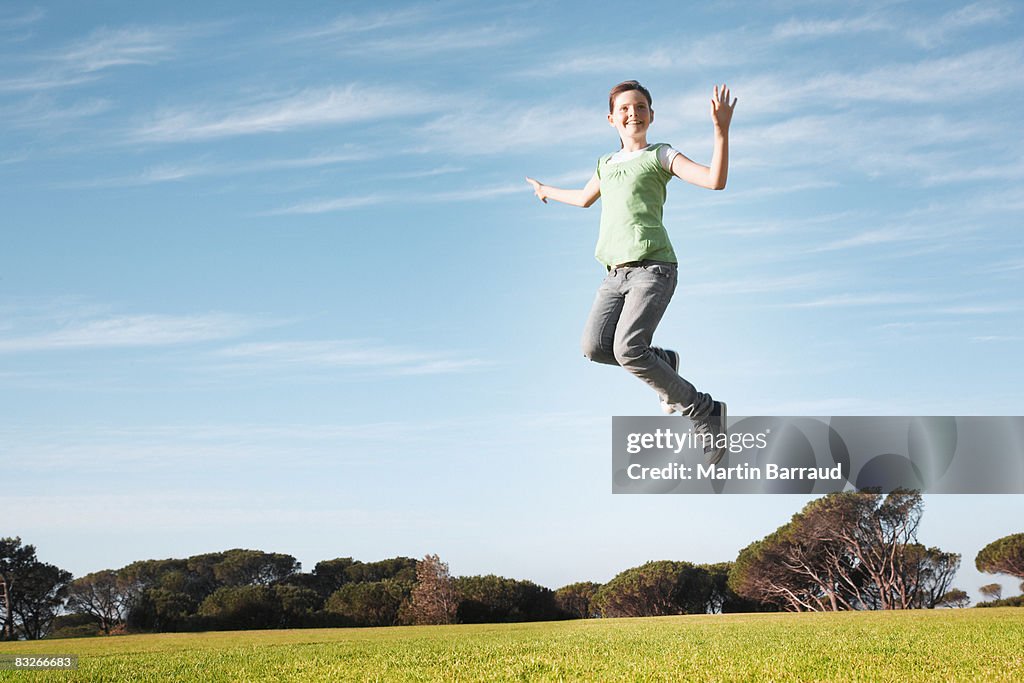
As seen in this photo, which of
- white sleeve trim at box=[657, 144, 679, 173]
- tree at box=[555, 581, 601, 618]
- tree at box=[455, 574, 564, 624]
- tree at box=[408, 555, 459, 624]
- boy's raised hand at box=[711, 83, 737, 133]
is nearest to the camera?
boy's raised hand at box=[711, 83, 737, 133]

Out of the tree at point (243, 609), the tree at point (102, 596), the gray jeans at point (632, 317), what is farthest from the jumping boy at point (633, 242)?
the tree at point (102, 596)

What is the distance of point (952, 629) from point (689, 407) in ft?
25.4

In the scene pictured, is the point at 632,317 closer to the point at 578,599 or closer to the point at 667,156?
the point at 667,156

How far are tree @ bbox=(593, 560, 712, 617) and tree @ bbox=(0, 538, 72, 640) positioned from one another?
27.1m

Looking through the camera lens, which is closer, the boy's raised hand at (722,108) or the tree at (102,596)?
the boy's raised hand at (722,108)

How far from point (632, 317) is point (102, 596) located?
48.0 meters

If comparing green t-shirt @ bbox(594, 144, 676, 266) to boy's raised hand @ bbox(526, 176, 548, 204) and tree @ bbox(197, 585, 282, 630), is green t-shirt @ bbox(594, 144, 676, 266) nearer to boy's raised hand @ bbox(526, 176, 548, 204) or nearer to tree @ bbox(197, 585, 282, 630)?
boy's raised hand @ bbox(526, 176, 548, 204)

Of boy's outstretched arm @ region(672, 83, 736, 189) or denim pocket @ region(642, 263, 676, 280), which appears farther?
denim pocket @ region(642, 263, 676, 280)

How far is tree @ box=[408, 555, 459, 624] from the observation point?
3769 cm

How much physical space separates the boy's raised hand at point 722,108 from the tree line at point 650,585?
37.3m

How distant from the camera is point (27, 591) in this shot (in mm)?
44031

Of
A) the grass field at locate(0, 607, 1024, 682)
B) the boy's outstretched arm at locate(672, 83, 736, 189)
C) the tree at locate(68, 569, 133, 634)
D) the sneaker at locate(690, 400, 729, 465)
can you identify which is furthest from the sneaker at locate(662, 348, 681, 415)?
the tree at locate(68, 569, 133, 634)

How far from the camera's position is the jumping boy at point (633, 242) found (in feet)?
20.4

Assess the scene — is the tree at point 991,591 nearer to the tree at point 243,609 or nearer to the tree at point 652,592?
the tree at point 652,592
